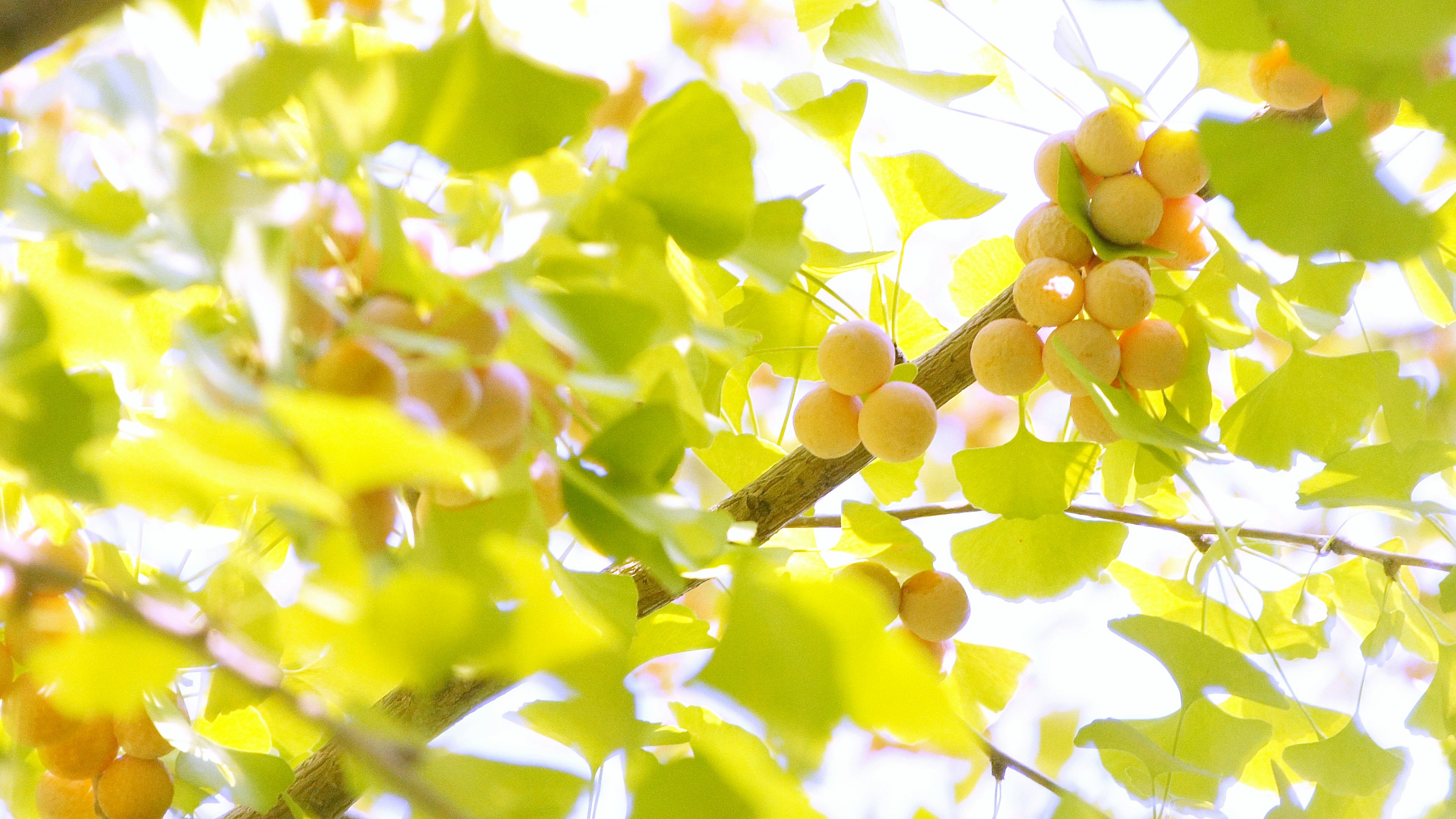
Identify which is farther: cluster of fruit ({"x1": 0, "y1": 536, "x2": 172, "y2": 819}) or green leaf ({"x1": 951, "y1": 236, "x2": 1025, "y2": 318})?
green leaf ({"x1": 951, "y1": 236, "x2": 1025, "y2": 318})

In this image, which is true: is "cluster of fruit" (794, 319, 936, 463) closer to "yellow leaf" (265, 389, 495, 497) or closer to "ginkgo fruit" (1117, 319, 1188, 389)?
"ginkgo fruit" (1117, 319, 1188, 389)

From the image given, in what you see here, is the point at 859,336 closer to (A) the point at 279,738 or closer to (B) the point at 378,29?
(B) the point at 378,29

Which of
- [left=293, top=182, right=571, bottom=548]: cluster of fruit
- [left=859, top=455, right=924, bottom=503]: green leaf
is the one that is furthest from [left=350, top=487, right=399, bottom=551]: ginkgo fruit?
[left=859, top=455, right=924, bottom=503]: green leaf

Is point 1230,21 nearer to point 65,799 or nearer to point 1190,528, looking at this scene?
point 1190,528

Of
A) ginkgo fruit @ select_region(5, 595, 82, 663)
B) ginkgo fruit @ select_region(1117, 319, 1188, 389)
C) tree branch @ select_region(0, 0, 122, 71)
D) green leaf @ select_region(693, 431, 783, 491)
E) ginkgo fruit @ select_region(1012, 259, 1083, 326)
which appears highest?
tree branch @ select_region(0, 0, 122, 71)

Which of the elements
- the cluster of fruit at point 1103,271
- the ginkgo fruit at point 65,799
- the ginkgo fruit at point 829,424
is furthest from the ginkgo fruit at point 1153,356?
the ginkgo fruit at point 65,799

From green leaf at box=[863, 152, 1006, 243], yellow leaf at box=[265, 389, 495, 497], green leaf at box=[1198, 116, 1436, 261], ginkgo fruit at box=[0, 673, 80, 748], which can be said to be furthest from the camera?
green leaf at box=[863, 152, 1006, 243]

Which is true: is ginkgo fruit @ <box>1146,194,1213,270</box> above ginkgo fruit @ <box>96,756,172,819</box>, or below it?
above
